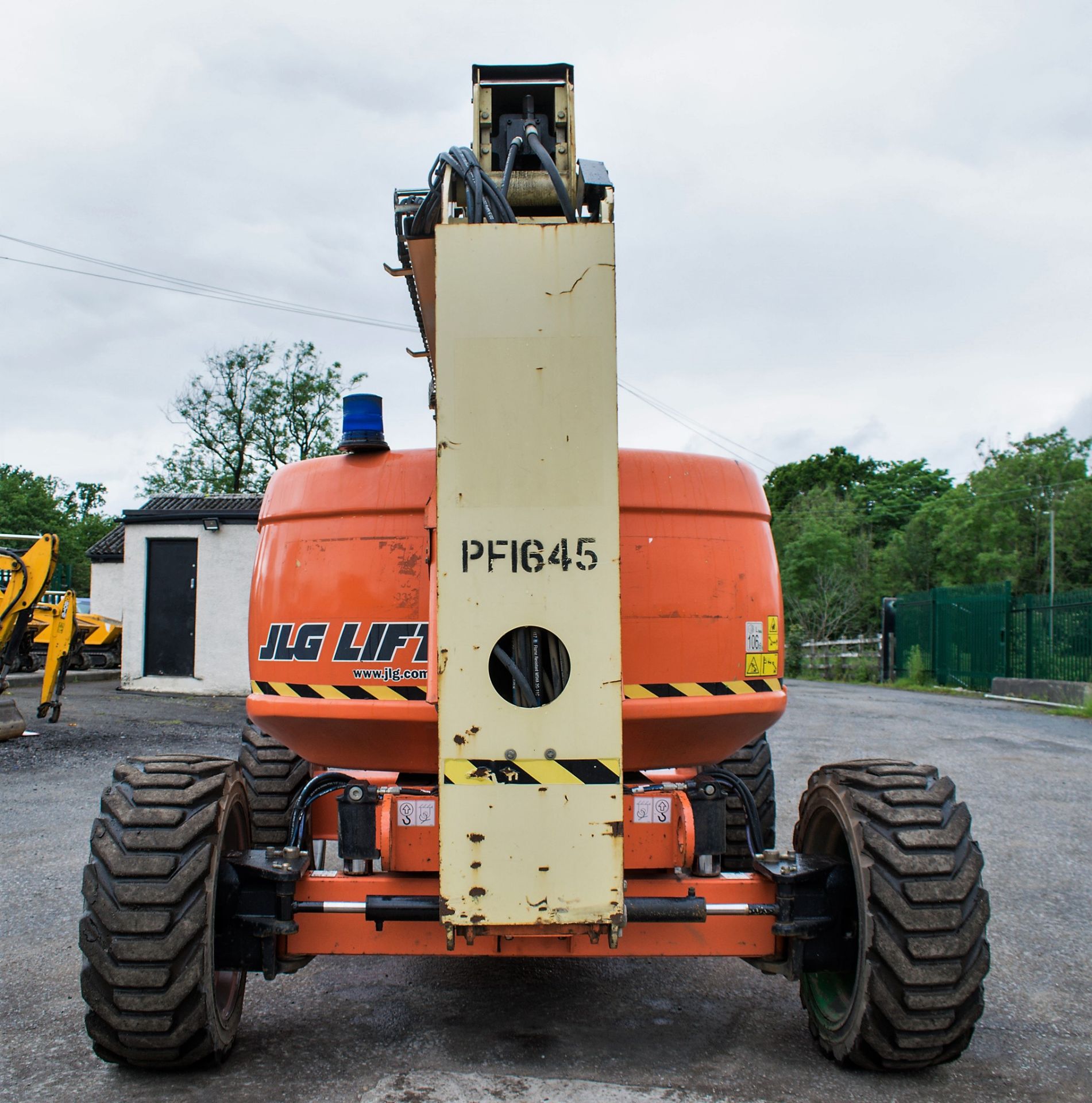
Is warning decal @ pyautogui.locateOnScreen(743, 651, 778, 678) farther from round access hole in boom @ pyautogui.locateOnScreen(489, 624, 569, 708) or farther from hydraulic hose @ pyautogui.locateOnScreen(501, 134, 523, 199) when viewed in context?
hydraulic hose @ pyautogui.locateOnScreen(501, 134, 523, 199)

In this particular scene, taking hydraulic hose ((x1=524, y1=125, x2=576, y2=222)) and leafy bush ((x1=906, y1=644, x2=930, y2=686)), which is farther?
leafy bush ((x1=906, y1=644, x2=930, y2=686))

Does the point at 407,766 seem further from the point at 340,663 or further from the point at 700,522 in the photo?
the point at 700,522

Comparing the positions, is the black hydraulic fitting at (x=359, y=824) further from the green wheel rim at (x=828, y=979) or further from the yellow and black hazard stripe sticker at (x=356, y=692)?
the green wheel rim at (x=828, y=979)

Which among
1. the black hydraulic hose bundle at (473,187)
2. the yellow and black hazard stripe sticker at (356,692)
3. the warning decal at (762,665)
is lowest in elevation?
the yellow and black hazard stripe sticker at (356,692)

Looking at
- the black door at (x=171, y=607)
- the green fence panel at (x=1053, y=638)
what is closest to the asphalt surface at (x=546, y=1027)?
the black door at (x=171, y=607)

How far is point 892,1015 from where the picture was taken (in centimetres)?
329

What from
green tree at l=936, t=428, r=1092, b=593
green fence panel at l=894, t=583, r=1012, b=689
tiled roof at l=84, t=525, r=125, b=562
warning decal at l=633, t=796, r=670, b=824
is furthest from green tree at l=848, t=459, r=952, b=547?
warning decal at l=633, t=796, r=670, b=824

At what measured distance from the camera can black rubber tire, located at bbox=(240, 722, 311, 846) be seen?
17.7ft

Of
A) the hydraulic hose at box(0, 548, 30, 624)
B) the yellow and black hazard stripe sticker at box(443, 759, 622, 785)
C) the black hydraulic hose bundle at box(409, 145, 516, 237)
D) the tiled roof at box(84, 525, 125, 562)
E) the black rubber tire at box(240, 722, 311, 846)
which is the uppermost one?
the tiled roof at box(84, 525, 125, 562)

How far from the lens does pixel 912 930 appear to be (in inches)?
128

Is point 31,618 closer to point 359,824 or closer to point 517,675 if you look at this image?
point 359,824

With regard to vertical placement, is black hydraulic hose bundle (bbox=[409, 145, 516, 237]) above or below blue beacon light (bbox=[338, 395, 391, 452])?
above

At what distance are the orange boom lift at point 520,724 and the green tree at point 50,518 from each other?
61715 mm

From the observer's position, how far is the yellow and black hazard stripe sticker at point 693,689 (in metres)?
3.59
